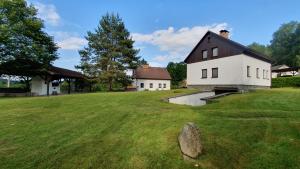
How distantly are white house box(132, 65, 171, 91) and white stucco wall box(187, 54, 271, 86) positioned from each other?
56.1ft

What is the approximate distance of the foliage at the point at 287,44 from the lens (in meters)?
59.6

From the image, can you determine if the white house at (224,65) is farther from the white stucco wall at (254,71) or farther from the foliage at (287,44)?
the foliage at (287,44)

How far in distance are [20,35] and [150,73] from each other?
25.6 m

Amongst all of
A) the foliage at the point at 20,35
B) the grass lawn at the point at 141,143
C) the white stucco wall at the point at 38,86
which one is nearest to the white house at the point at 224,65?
the grass lawn at the point at 141,143

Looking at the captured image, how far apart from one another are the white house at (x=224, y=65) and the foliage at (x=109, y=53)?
33.9 ft

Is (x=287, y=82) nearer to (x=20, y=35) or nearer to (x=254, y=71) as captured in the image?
(x=254, y=71)

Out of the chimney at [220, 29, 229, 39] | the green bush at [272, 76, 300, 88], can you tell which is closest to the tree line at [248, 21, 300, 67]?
the green bush at [272, 76, 300, 88]

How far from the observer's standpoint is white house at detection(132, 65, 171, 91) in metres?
40.2

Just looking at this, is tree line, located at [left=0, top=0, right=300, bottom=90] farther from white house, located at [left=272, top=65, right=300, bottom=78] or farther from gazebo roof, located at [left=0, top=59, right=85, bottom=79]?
white house, located at [left=272, top=65, right=300, bottom=78]

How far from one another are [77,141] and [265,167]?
188 inches

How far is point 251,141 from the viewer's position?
5.25m

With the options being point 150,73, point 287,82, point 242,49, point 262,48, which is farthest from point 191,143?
point 262,48

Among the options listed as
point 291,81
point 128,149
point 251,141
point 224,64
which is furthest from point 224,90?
point 128,149

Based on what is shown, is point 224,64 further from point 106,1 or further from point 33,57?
point 33,57
